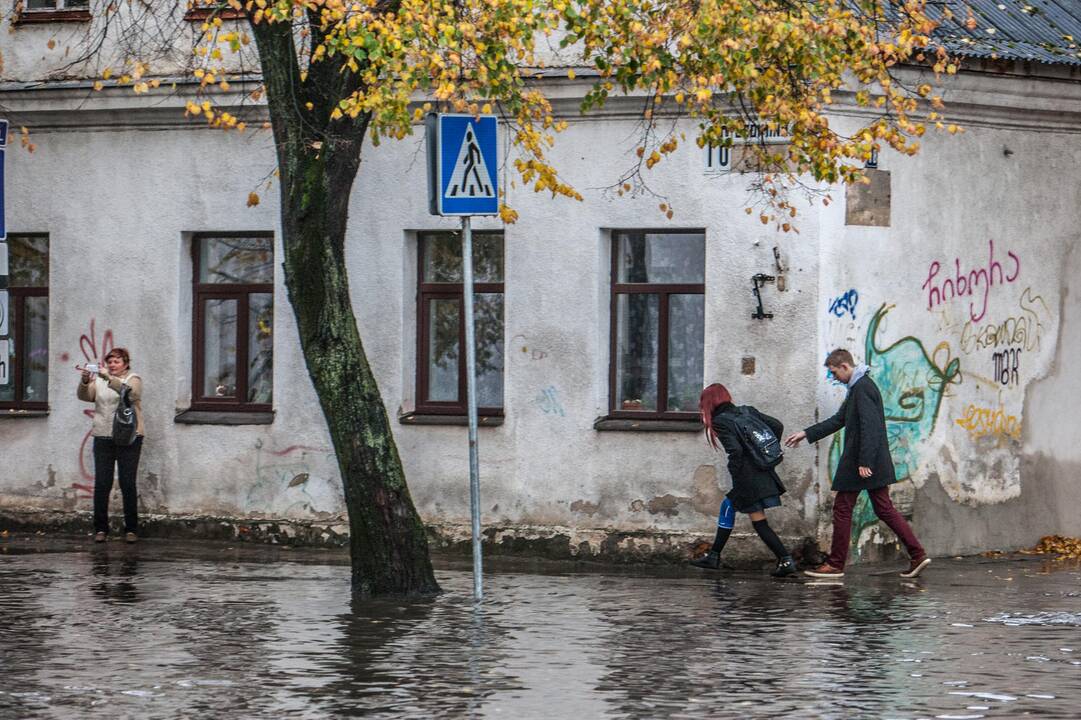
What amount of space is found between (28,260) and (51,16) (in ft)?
7.52

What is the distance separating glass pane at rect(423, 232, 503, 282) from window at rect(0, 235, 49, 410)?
4031 millimetres

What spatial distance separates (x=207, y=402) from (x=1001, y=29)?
7.65 metres

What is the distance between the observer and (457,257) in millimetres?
17922

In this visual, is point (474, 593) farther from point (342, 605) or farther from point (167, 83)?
point (167, 83)

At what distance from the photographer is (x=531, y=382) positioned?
682 inches

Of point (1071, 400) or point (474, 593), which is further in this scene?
point (1071, 400)

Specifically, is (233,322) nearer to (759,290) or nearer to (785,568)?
(759,290)

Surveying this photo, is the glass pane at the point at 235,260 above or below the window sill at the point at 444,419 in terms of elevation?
above

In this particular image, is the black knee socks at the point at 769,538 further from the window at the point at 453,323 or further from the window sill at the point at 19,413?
the window sill at the point at 19,413

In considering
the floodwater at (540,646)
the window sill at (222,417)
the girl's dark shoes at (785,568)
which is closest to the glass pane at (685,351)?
the floodwater at (540,646)

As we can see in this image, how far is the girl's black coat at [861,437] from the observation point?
1537cm

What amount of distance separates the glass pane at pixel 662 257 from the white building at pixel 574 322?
22mm

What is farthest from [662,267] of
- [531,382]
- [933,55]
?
[933,55]

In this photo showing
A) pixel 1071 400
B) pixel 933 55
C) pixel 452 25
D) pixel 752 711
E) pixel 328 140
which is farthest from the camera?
pixel 1071 400
